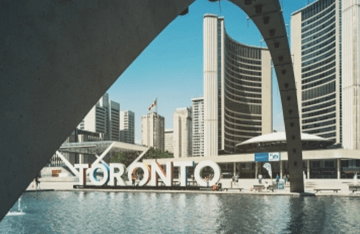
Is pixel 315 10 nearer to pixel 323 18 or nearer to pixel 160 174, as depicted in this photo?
pixel 323 18

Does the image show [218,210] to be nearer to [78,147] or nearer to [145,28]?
[145,28]

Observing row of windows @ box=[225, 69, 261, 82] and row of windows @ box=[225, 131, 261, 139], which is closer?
row of windows @ box=[225, 69, 261, 82]

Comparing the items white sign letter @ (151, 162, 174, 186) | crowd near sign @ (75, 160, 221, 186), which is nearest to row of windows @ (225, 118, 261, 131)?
crowd near sign @ (75, 160, 221, 186)

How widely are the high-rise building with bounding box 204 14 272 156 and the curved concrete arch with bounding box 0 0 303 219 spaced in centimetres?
11120

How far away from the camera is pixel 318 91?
436 feet

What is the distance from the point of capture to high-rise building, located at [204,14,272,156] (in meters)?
117

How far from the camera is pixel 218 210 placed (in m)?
19.3

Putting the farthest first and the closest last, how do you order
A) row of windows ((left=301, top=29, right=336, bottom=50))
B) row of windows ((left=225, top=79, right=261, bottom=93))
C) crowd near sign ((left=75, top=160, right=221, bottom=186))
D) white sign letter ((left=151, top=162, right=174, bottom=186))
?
row of windows ((left=225, top=79, right=261, bottom=93)) → row of windows ((left=301, top=29, right=336, bottom=50)) → white sign letter ((left=151, top=162, right=174, bottom=186)) → crowd near sign ((left=75, top=160, right=221, bottom=186))

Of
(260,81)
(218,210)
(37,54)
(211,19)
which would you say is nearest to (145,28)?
(37,54)

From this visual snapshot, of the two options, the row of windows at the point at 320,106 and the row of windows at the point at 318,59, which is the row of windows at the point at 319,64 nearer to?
the row of windows at the point at 318,59

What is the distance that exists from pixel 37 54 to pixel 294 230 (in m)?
12.2

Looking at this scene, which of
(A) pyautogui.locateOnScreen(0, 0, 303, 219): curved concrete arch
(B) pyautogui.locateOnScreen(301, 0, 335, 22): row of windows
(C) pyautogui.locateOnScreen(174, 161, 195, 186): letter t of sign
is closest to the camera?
(A) pyautogui.locateOnScreen(0, 0, 303, 219): curved concrete arch

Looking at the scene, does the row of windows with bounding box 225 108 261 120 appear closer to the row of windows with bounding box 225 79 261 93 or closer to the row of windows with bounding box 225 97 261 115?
the row of windows with bounding box 225 97 261 115

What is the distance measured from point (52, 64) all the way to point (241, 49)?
149086 millimetres
